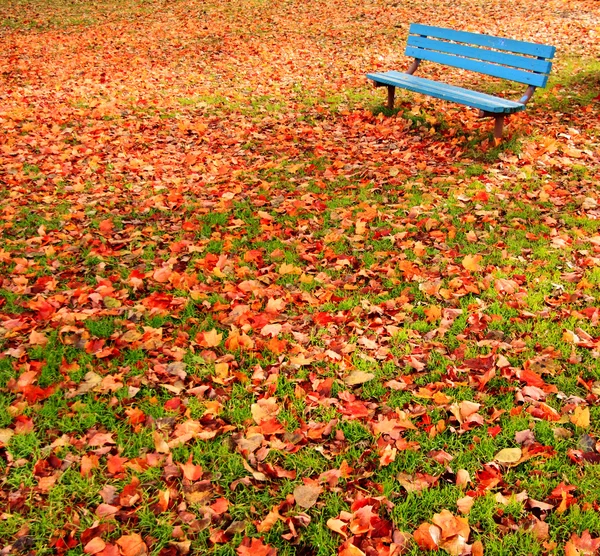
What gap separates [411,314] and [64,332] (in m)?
2.13

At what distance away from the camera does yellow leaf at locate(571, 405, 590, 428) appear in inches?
102

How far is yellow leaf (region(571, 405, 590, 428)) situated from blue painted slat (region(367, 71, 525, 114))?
3.58m

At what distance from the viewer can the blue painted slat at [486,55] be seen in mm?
5785

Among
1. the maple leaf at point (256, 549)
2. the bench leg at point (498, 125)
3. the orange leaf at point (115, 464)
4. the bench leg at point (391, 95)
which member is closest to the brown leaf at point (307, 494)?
the maple leaf at point (256, 549)

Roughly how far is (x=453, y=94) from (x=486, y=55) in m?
0.86

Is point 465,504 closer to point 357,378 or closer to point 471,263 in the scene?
point 357,378

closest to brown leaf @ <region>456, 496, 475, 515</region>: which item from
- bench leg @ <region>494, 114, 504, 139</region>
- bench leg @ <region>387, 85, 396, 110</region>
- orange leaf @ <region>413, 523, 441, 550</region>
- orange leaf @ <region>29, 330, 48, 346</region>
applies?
orange leaf @ <region>413, 523, 441, 550</region>

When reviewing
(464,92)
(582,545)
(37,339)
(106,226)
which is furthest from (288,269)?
(464,92)

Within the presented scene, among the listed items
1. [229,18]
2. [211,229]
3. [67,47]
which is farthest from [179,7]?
[211,229]

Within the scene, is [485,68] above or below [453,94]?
above

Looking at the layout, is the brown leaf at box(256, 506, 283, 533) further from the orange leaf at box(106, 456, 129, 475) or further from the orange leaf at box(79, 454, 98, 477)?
the orange leaf at box(79, 454, 98, 477)

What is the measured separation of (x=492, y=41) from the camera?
6320mm

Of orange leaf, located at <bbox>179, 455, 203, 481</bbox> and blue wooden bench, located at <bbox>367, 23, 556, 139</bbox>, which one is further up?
blue wooden bench, located at <bbox>367, 23, 556, 139</bbox>

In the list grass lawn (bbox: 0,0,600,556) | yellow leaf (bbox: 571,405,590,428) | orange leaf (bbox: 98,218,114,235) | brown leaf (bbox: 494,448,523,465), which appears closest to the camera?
grass lawn (bbox: 0,0,600,556)
